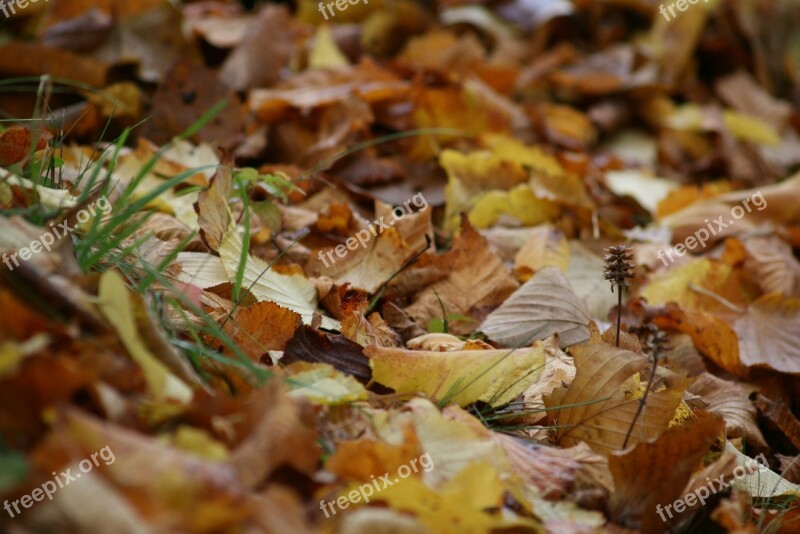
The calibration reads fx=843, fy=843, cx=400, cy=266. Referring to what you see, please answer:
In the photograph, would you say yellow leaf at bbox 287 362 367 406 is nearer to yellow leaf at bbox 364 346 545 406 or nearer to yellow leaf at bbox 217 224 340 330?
yellow leaf at bbox 364 346 545 406

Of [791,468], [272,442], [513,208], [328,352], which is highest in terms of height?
[272,442]

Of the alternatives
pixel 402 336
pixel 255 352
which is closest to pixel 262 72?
pixel 402 336

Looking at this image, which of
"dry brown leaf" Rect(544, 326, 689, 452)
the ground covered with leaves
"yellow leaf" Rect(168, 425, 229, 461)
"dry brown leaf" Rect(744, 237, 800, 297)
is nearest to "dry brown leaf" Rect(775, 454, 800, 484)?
the ground covered with leaves

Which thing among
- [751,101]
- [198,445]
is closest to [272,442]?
[198,445]

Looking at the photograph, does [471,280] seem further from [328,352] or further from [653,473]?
[653,473]

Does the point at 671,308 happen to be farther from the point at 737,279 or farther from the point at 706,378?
the point at 737,279

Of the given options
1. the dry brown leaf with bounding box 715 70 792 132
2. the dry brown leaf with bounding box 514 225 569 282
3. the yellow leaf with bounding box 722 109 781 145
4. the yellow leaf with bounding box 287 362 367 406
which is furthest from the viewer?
the dry brown leaf with bounding box 715 70 792 132

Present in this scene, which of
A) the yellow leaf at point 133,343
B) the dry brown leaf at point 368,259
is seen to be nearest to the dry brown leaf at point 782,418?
the dry brown leaf at point 368,259

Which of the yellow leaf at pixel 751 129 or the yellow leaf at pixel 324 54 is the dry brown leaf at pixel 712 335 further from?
the yellow leaf at pixel 751 129

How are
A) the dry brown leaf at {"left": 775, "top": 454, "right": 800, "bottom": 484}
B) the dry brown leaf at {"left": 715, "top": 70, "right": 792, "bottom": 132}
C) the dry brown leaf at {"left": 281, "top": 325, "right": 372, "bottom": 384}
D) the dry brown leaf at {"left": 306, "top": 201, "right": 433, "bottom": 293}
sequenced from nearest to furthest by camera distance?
the dry brown leaf at {"left": 281, "top": 325, "right": 372, "bottom": 384}, the dry brown leaf at {"left": 775, "top": 454, "right": 800, "bottom": 484}, the dry brown leaf at {"left": 306, "top": 201, "right": 433, "bottom": 293}, the dry brown leaf at {"left": 715, "top": 70, "right": 792, "bottom": 132}
